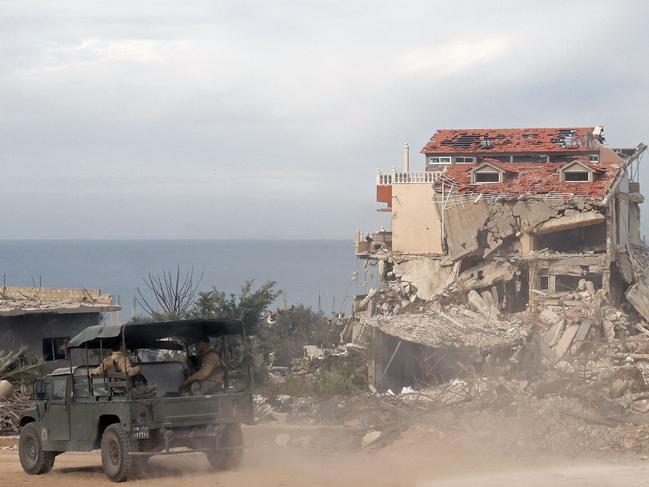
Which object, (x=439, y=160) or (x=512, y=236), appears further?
(x=439, y=160)

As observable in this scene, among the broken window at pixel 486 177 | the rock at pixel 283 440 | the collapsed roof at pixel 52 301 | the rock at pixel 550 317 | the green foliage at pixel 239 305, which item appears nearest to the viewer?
the rock at pixel 283 440

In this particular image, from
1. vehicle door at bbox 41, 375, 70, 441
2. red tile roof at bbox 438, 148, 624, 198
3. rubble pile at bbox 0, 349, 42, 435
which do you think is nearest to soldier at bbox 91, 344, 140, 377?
vehicle door at bbox 41, 375, 70, 441

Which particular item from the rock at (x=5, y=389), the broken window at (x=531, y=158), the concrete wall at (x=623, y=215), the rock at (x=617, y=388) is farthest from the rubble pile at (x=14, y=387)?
the broken window at (x=531, y=158)

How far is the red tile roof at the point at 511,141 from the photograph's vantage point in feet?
146

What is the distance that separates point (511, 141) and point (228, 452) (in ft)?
102

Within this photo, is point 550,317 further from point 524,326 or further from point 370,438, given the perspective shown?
point 370,438

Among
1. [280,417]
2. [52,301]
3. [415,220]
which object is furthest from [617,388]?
[415,220]

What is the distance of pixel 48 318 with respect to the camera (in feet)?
99.8

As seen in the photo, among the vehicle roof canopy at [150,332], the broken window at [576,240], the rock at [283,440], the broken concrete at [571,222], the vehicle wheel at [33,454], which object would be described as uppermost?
the broken concrete at [571,222]

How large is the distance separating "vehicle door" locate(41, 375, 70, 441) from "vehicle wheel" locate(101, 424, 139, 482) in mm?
1153

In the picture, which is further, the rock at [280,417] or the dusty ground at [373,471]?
the rock at [280,417]

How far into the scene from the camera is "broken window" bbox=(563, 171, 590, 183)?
133 ft

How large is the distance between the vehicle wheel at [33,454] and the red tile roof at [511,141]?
2963 cm

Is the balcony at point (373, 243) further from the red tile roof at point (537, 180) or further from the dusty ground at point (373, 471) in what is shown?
the dusty ground at point (373, 471)
